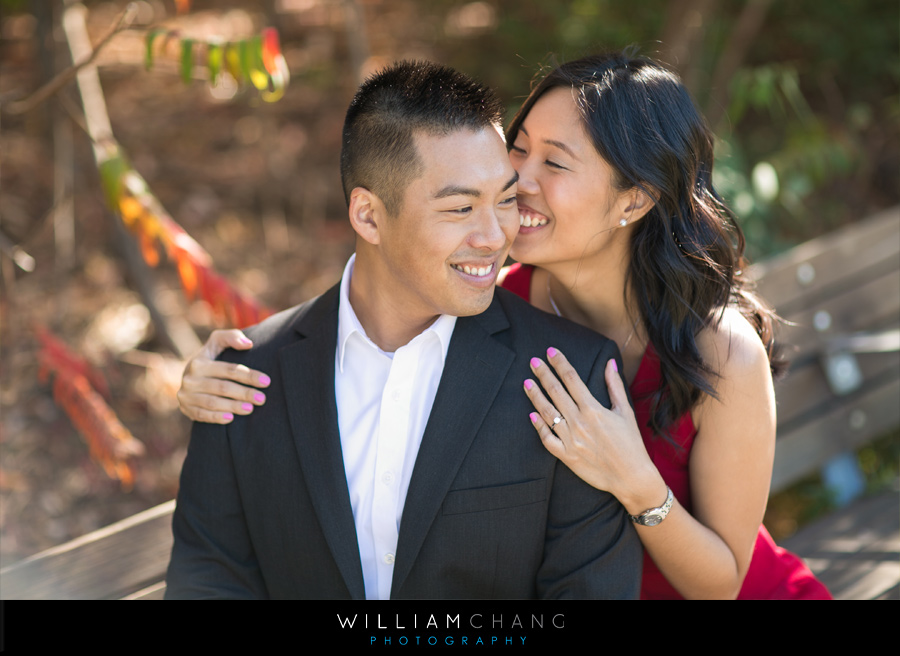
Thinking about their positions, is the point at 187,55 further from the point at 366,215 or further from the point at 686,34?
the point at 686,34

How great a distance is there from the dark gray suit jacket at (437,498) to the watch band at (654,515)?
41 millimetres

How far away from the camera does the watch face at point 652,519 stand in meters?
2.48

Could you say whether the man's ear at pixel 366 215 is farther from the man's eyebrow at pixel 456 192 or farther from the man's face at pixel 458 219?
the man's eyebrow at pixel 456 192

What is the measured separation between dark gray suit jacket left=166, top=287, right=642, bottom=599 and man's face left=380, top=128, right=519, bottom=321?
21 centimetres

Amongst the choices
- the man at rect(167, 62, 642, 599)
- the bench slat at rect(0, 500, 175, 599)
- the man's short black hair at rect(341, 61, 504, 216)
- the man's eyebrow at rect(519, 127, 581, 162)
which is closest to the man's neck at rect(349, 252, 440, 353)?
the man at rect(167, 62, 642, 599)

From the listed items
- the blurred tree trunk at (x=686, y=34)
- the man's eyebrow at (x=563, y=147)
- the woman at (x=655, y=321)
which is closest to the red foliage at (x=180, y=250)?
the woman at (x=655, y=321)

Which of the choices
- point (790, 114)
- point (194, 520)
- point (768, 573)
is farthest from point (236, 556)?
point (790, 114)

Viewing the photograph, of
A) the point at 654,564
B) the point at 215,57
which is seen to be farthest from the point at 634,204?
the point at 215,57

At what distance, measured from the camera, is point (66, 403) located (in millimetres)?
3781
